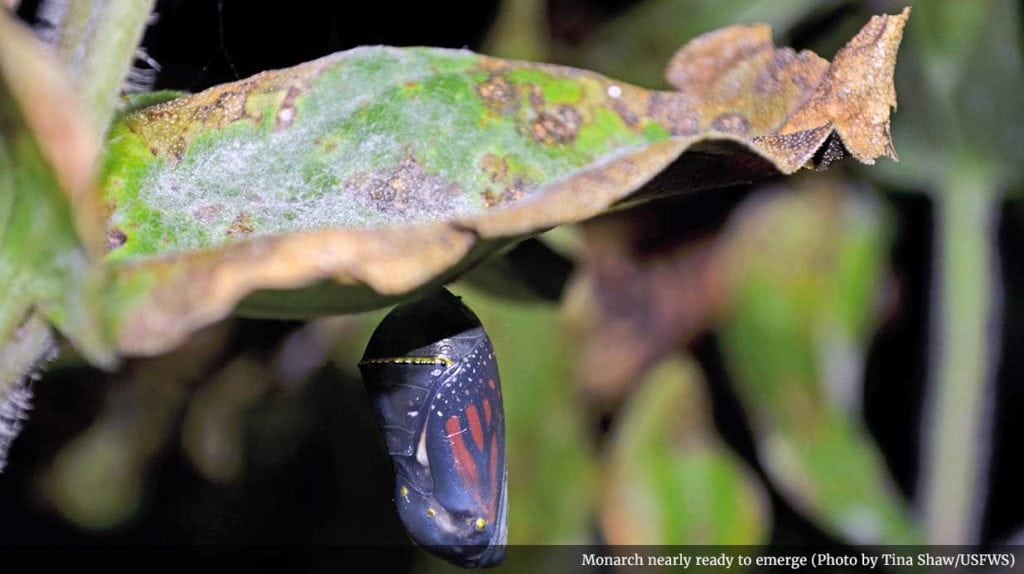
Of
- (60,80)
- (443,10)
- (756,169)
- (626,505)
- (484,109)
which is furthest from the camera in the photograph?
(626,505)

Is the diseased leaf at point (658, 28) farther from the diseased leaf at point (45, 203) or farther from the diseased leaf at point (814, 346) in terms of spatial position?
the diseased leaf at point (45, 203)

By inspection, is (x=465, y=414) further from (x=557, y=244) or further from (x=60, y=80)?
(x=60, y=80)

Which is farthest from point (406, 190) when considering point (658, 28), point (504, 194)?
point (658, 28)

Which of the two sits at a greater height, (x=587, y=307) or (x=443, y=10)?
(x=443, y=10)

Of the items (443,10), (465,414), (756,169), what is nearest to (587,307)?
(443,10)

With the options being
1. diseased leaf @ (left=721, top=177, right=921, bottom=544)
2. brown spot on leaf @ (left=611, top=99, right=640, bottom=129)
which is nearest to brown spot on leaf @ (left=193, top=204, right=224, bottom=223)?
brown spot on leaf @ (left=611, top=99, right=640, bottom=129)

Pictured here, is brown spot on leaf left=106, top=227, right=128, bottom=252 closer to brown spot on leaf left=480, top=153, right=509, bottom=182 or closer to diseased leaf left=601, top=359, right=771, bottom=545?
brown spot on leaf left=480, top=153, right=509, bottom=182

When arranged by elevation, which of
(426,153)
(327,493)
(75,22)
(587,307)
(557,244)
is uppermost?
(75,22)
